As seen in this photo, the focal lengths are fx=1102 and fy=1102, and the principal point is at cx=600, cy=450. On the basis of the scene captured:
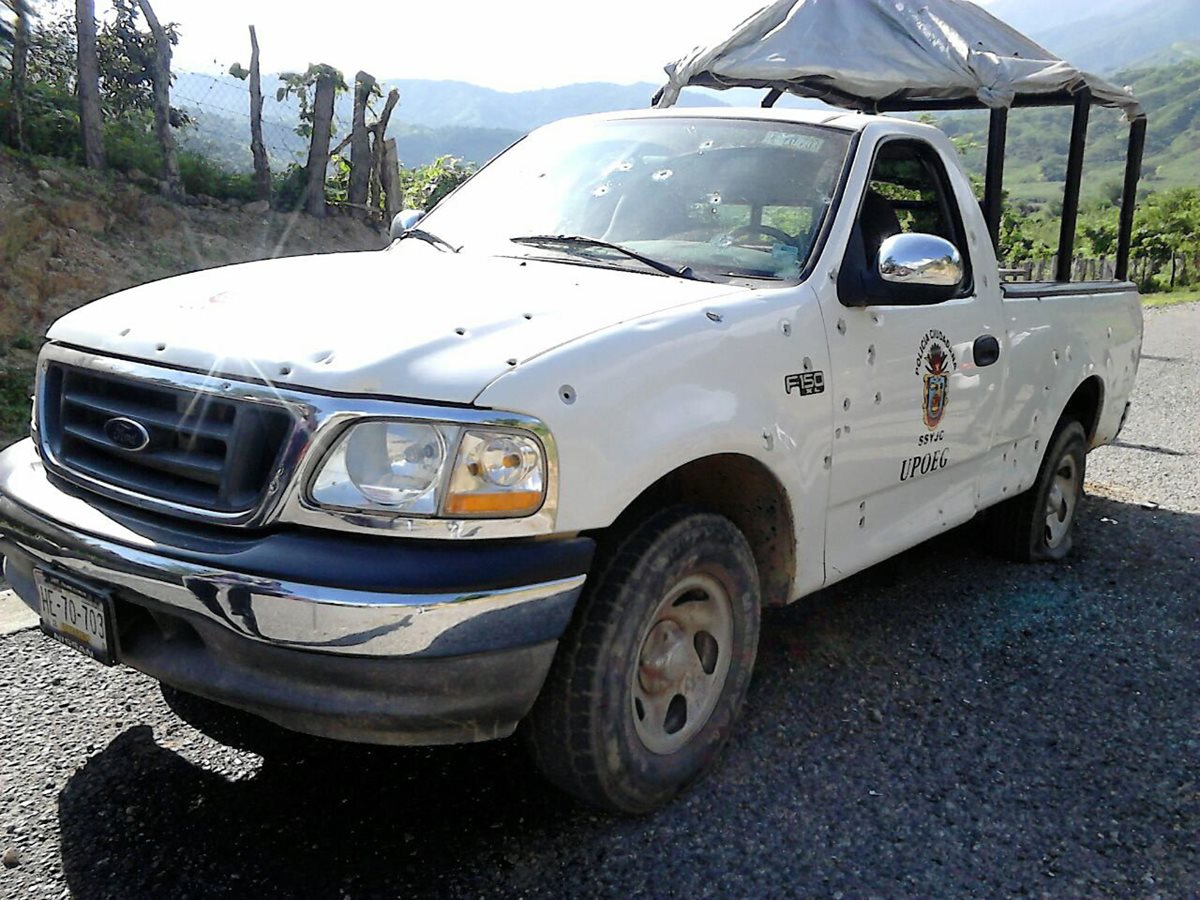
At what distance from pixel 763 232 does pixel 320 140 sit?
8.73 m

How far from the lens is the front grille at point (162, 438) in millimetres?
2367

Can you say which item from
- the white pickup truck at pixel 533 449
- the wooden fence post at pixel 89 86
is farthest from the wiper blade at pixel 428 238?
the wooden fence post at pixel 89 86

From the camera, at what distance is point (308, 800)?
291 cm

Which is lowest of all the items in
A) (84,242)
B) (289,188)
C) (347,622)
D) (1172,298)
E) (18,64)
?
(1172,298)

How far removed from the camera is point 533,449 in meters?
2.37

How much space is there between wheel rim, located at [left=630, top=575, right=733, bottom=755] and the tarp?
5233 mm

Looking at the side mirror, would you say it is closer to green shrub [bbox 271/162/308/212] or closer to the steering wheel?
the steering wheel

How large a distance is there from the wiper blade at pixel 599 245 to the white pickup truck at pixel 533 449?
1cm

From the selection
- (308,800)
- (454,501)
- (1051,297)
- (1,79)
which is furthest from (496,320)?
(1,79)

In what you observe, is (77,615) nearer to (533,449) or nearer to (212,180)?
(533,449)

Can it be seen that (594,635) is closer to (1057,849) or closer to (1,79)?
(1057,849)

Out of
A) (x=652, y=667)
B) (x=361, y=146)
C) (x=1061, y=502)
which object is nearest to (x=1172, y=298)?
(x=361, y=146)

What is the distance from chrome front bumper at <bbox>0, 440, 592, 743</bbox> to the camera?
7.34ft

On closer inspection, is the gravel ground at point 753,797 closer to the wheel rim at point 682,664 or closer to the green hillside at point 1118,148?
the wheel rim at point 682,664
